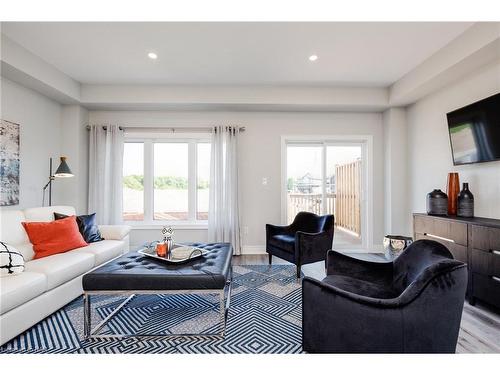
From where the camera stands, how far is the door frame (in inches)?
167

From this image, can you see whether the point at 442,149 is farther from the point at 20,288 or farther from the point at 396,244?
the point at 20,288

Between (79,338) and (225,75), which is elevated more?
(225,75)

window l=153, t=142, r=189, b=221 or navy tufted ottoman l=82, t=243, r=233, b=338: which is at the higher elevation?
window l=153, t=142, r=189, b=221

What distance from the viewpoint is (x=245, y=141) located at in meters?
4.19

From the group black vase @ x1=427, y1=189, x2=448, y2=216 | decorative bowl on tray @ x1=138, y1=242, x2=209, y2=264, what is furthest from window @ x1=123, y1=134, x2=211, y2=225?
black vase @ x1=427, y1=189, x2=448, y2=216

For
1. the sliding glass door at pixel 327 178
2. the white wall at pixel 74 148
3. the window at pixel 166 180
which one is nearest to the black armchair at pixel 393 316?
the sliding glass door at pixel 327 178

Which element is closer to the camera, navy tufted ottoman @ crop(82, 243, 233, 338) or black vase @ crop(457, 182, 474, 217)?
navy tufted ottoman @ crop(82, 243, 233, 338)

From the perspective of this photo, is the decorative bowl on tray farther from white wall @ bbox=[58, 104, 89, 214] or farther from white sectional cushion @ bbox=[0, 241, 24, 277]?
white wall @ bbox=[58, 104, 89, 214]

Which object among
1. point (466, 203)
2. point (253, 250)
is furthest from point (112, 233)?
point (466, 203)

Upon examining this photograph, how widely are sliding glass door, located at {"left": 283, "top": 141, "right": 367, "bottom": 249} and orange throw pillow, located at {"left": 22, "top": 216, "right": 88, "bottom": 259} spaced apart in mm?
3143
